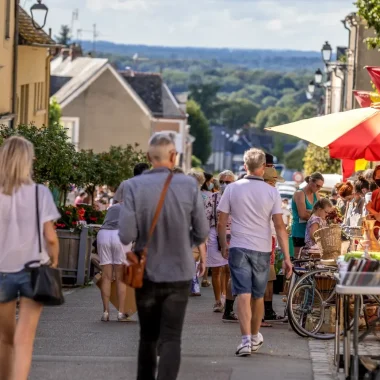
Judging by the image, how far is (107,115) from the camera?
2719 inches

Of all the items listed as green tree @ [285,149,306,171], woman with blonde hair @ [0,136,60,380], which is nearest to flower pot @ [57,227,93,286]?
woman with blonde hair @ [0,136,60,380]

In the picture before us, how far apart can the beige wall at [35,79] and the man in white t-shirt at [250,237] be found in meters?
22.6

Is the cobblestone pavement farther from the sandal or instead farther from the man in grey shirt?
the man in grey shirt

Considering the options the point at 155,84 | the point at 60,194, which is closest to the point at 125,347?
the point at 60,194

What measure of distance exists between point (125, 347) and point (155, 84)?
215ft

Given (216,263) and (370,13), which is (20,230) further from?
(370,13)

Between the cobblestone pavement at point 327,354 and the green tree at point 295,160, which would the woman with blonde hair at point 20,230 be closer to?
the cobblestone pavement at point 327,354

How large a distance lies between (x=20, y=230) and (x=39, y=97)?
30158 millimetres

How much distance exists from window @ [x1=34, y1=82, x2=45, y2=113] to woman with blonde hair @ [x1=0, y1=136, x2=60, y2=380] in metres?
29.0

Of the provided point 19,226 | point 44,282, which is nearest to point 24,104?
point 19,226

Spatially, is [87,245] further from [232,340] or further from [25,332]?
[25,332]

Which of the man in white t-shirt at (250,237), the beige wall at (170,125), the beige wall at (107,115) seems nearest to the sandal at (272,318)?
the man in white t-shirt at (250,237)

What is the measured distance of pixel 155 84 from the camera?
76.4 m

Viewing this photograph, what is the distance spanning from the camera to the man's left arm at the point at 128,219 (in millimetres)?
8188
